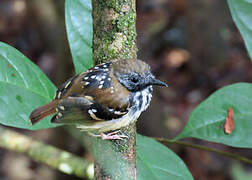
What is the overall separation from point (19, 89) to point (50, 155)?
110cm

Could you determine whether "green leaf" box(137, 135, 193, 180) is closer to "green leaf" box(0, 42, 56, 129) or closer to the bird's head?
the bird's head

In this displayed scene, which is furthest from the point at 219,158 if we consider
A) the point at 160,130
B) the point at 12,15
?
the point at 12,15

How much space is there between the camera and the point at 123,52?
6.44ft

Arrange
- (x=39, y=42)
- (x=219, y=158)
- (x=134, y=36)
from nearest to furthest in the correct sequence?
1. (x=134, y=36)
2. (x=219, y=158)
3. (x=39, y=42)

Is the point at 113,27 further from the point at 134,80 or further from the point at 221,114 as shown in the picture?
the point at 221,114

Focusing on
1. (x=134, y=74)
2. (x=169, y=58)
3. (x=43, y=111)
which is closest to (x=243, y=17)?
(x=134, y=74)

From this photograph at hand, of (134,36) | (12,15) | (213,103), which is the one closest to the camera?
(134,36)

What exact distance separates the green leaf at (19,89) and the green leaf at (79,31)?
23cm

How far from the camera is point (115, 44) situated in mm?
1886

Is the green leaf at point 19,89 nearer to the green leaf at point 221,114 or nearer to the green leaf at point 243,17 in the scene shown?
the green leaf at point 221,114

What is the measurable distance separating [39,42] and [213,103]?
728 centimetres

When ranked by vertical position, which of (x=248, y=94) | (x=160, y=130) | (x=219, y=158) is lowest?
(x=219, y=158)

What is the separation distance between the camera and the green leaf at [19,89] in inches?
74.1

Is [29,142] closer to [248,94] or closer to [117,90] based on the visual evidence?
[117,90]
